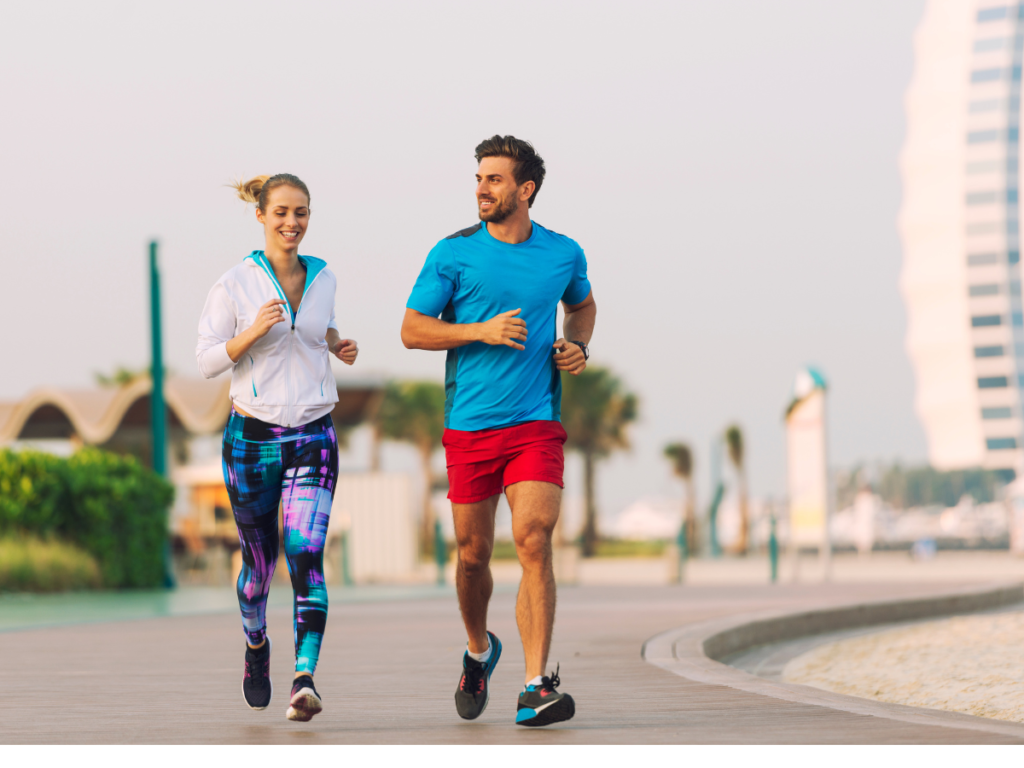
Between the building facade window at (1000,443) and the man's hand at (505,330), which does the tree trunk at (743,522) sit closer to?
the man's hand at (505,330)

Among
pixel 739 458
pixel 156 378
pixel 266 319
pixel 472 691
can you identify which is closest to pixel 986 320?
pixel 739 458

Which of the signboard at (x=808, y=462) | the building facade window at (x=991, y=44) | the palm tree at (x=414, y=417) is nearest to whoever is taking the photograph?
the signboard at (x=808, y=462)

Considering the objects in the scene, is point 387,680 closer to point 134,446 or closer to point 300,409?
point 300,409

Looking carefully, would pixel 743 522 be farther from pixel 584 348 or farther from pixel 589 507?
pixel 584 348

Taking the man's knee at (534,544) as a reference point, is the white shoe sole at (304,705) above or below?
below

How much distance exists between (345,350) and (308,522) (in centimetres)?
71

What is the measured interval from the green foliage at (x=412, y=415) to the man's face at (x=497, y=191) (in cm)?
7313

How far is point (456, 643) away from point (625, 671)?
8.81 ft

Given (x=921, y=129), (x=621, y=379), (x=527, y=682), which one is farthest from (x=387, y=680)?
(x=921, y=129)

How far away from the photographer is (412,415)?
79688 mm

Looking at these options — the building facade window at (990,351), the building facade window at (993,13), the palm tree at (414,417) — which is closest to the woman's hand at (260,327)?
the palm tree at (414,417)

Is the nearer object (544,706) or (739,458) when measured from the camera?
(544,706)

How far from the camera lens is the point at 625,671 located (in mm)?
7883

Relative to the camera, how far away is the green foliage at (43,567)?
19.8 metres
